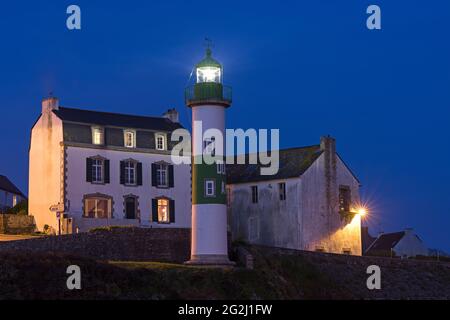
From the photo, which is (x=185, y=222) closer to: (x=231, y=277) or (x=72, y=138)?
(x=72, y=138)

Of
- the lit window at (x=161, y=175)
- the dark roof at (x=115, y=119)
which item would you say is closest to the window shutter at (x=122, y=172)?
the lit window at (x=161, y=175)

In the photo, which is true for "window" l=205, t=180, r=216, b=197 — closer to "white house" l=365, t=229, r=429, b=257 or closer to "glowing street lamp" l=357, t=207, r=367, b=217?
"glowing street lamp" l=357, t=207, r=367, b=217

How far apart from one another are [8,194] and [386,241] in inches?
1218

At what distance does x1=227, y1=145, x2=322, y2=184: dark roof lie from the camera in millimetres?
65312

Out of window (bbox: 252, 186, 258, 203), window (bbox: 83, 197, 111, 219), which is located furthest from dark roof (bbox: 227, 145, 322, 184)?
window (bbox: 83, 197, 111, 219)

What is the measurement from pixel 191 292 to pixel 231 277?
10.9 feet

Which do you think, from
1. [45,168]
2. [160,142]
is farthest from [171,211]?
[45,168]

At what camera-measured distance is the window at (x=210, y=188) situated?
179 ft

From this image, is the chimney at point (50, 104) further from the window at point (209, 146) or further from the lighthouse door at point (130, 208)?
the window at point (209, 146)

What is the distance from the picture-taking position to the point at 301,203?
63906mm

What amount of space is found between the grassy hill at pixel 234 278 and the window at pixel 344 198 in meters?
5.01

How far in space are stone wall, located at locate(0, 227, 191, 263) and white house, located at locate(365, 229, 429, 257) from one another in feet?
85.0
